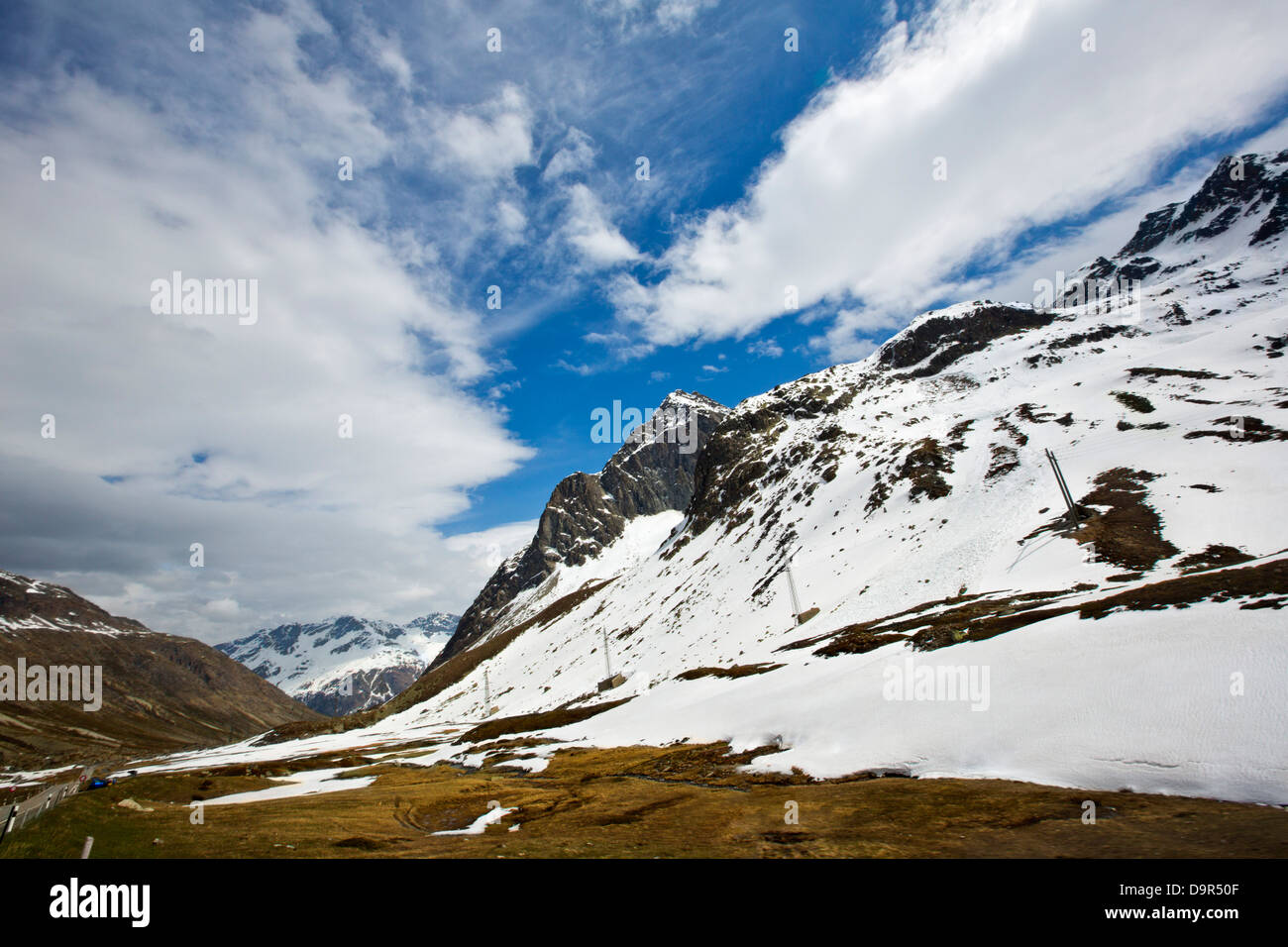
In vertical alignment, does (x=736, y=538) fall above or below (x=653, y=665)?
above

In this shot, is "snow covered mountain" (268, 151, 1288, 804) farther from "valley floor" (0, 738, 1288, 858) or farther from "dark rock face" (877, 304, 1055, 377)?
Answer: "valley floor" (0, 738, 1288, 858)

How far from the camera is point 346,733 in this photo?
424 ft

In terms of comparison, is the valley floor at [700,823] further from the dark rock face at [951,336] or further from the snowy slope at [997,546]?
the dark rock face at [951,336]

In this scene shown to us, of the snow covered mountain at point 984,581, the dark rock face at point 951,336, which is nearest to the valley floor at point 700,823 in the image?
the snow covered mountain at point 984,581

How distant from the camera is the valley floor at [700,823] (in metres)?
9.55

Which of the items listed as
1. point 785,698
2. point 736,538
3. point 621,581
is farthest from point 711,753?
point 621,581

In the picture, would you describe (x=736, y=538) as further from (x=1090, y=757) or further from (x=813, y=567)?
(x=1090, y=757)

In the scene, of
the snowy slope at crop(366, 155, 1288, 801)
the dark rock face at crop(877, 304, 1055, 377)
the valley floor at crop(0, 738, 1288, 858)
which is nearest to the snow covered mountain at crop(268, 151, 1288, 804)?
the snowy slope at crop(366, 155, 1288, 801)

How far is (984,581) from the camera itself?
44.0 m

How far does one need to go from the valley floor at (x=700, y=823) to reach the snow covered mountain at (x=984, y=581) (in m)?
1.91

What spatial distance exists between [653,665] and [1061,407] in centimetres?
7383

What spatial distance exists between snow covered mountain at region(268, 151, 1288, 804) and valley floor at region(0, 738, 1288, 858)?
6.25 ft
